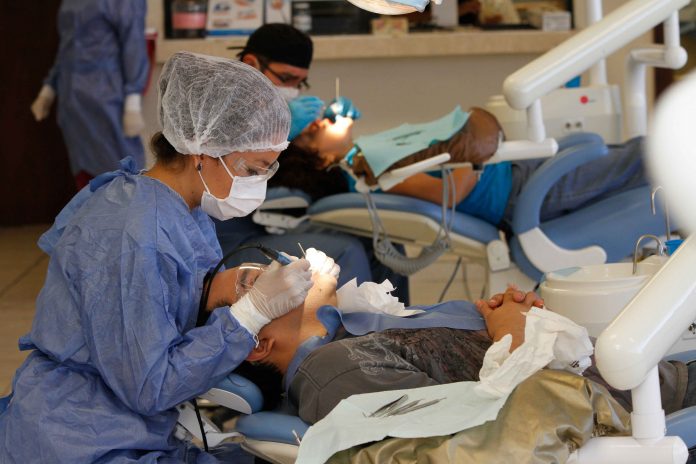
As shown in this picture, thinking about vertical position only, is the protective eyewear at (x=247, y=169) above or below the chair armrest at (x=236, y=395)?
above

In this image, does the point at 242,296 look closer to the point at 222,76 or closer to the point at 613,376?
the point at 222,76

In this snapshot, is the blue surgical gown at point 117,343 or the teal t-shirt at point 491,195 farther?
the teal t-shirt at point 491,195

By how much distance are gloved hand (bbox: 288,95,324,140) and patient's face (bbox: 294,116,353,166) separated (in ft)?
0.45

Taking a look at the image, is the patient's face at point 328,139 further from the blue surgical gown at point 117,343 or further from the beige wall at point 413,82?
the beige wall at point 413,82

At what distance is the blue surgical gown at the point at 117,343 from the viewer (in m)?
1.78

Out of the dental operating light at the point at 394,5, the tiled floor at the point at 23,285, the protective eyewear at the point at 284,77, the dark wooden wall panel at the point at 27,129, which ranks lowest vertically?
the tiled floor at the point at 23,285

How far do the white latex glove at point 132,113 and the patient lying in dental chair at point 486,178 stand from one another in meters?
1.49

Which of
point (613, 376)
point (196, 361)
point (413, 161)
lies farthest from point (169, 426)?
point (413, 161)

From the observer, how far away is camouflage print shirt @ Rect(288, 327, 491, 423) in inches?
70.3

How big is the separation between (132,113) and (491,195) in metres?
2.07

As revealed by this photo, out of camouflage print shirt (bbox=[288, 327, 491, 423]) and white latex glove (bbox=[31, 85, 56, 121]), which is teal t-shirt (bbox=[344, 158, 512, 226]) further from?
white latex glove (bbox=[31, 85, 56, 121])

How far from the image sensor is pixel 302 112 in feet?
10.5

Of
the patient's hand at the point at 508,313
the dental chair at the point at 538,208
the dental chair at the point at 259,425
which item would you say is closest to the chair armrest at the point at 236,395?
the dental chair at the point at 259,425

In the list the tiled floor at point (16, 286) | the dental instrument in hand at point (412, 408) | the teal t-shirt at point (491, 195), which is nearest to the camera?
the dental instrument in hand at point (412, 408)
